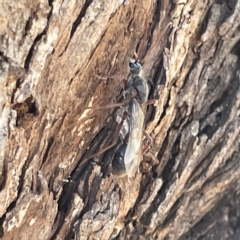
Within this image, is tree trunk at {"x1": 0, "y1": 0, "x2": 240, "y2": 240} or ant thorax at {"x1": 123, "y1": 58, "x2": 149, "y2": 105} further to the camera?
ant thorax at {"x1": 123, "y1": 58, "x2": 149, "y2": 105}

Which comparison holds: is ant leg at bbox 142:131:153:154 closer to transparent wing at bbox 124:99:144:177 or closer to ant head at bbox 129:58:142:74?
transparent wing at bbox 124:99:144:177

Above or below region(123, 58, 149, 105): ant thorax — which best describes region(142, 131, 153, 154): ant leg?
below

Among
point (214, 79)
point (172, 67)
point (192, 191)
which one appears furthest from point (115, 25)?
point (192, 191)

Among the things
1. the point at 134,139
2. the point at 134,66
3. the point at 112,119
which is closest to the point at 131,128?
the point at 134,139

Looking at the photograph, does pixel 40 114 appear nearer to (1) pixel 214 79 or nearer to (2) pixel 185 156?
(2) pixel 185 156

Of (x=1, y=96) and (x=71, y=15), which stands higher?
(x=71, y=15)

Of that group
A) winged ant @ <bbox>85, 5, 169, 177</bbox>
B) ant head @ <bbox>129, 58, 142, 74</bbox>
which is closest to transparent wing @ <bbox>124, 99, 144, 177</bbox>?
winged ant @ <bbox>85, 5, 169, 177</bbox>
